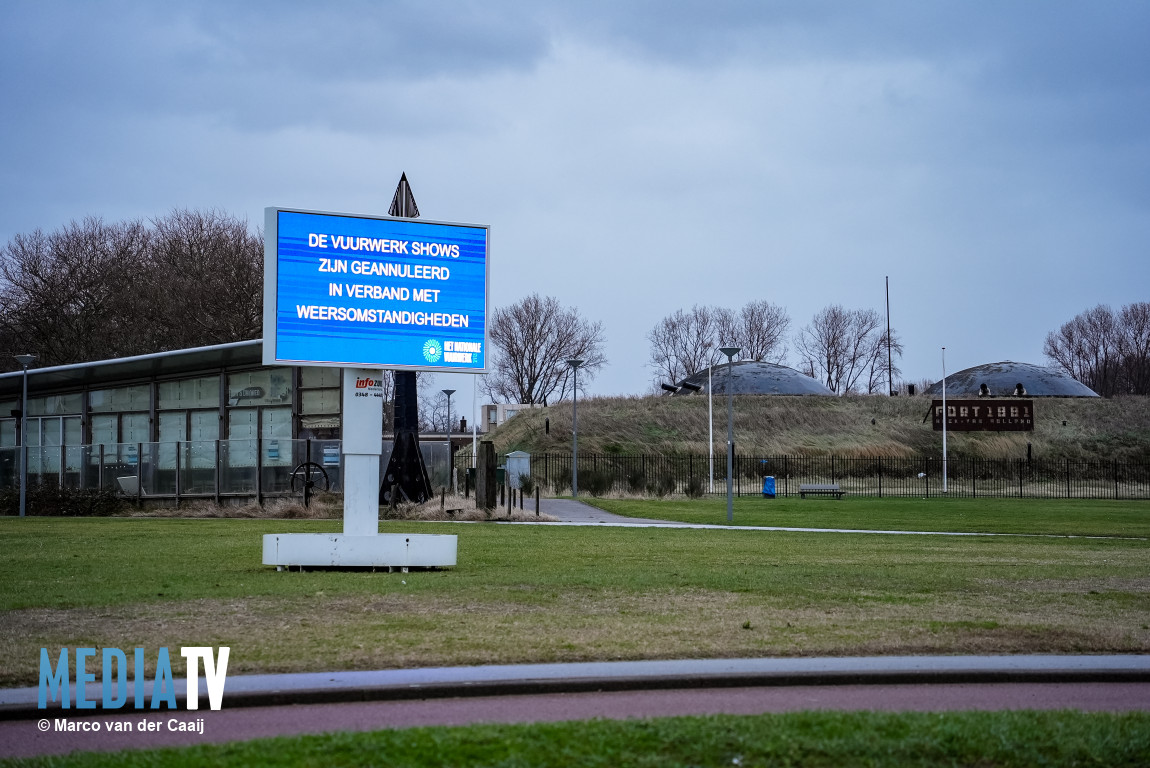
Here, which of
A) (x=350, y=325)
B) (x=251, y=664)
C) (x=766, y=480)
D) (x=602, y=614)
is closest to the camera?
(x=251, y=664)

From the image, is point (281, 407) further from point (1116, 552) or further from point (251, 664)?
point (251, 664)

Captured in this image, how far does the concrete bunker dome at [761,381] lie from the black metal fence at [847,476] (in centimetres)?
1591

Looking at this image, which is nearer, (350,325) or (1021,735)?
(1021,735)

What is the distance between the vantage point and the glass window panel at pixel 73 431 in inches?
1704

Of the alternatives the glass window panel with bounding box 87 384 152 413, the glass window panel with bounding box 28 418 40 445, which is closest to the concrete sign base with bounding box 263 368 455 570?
the glass window panel with bounding box 87 384 152 413

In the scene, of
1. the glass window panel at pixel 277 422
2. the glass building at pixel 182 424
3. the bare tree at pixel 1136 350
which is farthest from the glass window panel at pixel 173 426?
the bare tree at pixel 1136 350

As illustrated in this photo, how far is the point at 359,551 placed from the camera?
16.9m

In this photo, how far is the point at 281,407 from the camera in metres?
39.0

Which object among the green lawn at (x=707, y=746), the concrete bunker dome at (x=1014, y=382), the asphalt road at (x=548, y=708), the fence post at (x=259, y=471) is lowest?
the asphalt road at (x=548, y=708)

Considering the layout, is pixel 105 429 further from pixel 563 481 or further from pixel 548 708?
pixel 548 708

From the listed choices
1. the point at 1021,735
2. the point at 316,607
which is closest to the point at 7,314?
the point at 316,607

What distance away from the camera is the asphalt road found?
23.1ft

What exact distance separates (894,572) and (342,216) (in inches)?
394

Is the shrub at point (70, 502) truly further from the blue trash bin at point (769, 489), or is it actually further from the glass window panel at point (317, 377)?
the blue trash bin at point (769, 489)
